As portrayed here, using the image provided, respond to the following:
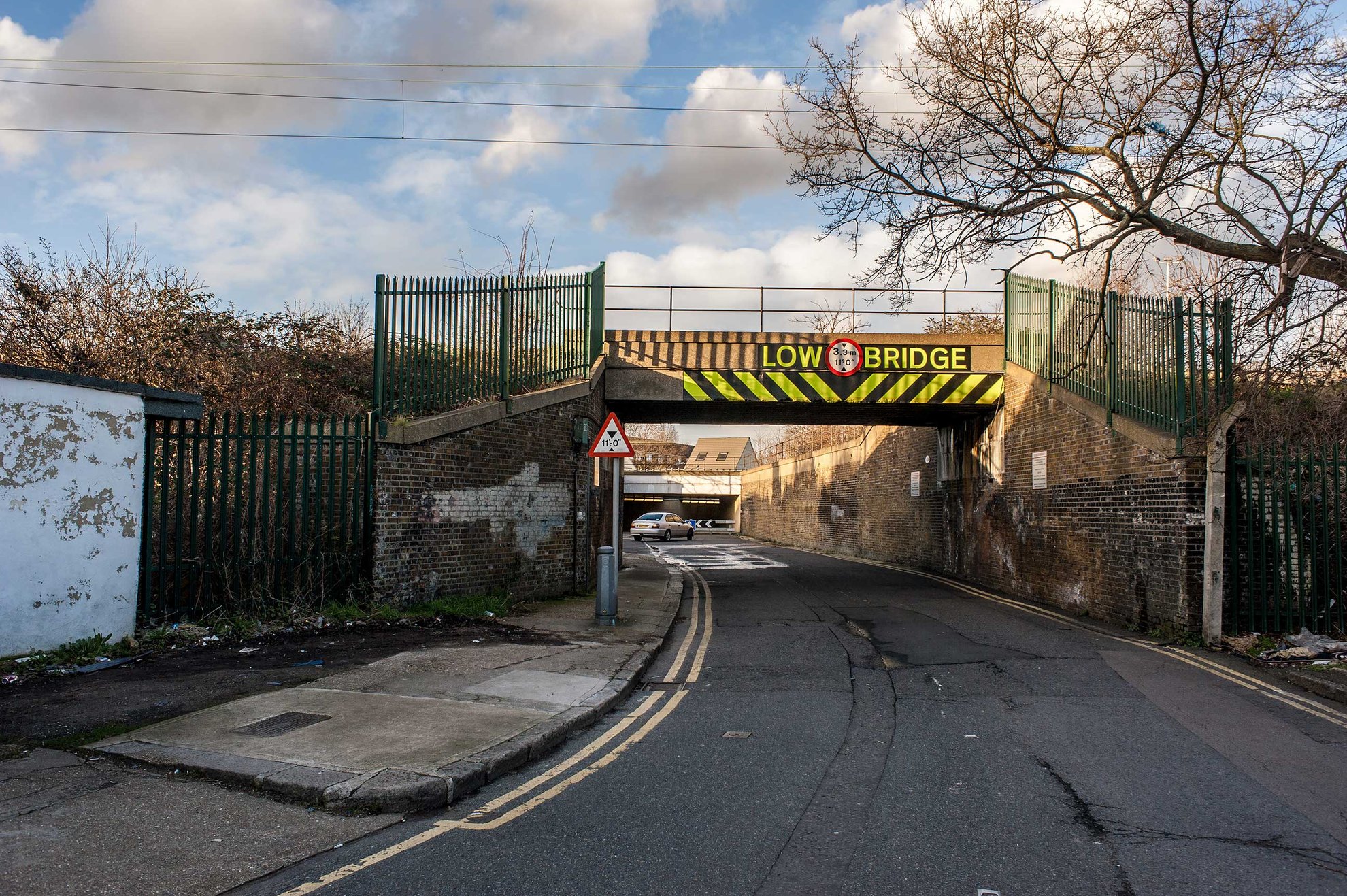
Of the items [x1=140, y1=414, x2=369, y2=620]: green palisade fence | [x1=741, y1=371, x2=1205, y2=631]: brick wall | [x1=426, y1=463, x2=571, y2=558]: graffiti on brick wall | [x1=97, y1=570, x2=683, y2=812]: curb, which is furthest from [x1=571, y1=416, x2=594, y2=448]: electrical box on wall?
[x1=97, y1=570, x2=683, y2=812]: curb

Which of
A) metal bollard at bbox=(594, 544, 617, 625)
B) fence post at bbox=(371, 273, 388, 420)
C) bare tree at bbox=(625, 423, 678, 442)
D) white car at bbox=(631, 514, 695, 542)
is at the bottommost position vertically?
white car at bbox=(631, 514, 695, 542)

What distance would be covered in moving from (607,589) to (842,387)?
8.35 m

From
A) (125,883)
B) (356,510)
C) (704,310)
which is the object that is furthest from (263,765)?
(704,310)

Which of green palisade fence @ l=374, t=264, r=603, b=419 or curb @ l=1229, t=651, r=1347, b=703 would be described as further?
green palisade fence @ l=374, t=264, r=603, b=419

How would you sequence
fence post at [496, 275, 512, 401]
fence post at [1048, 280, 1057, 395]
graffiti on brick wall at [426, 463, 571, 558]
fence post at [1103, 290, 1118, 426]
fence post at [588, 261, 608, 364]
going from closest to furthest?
1. graffiti on brick wall at [426, 463, 571, 558]
2. fence post at [1103, 290, 1118, 426]
3. fence post at [496, 275, 512, 401]
4. fence post at [1048, 280, 1057, 395]
5. fence post at [588, 261, 608, 364]

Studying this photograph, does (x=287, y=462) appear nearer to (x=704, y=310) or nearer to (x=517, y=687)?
(x=517, y=687)

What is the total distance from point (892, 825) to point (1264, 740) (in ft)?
12.3

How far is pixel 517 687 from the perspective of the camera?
25.8ft

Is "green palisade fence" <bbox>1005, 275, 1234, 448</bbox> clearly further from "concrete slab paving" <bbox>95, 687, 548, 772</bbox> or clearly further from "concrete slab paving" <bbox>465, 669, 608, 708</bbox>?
"concrete slab paving" <bbox>95, 687, 548, 772</bbox>

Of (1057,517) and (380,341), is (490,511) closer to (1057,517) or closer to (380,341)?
(380,341)

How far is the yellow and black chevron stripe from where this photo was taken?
59.6 feet

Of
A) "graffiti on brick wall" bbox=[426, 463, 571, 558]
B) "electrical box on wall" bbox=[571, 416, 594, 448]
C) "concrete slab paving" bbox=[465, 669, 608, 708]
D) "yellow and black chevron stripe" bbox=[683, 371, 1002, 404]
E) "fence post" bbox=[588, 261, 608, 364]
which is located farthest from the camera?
"yellow and black chevron stripe" bbox=[683, 371, 1002, 404]

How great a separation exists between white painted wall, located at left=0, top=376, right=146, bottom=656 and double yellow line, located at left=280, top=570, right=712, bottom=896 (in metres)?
5.79

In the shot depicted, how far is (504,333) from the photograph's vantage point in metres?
13.7
